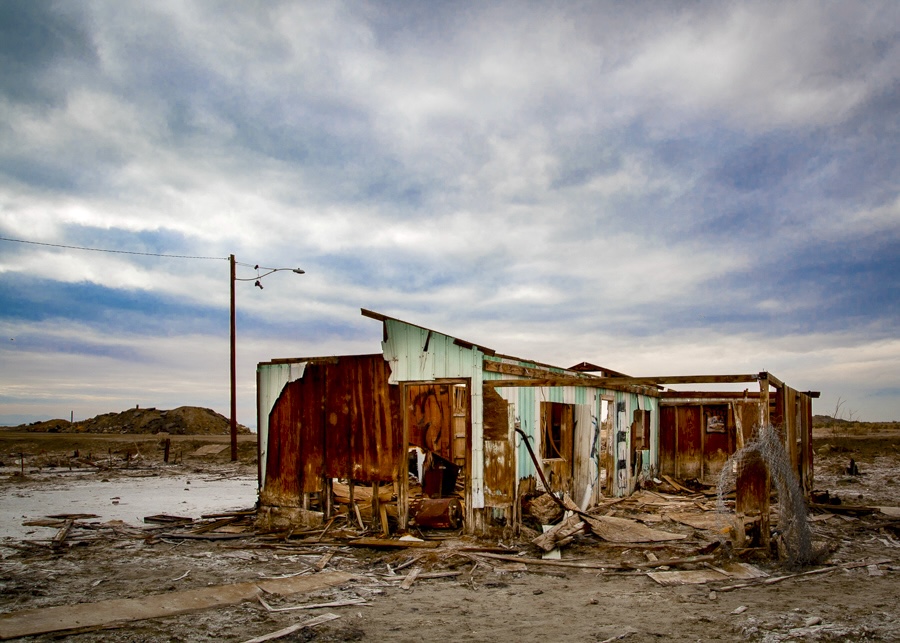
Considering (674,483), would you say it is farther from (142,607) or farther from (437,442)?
(142,607)

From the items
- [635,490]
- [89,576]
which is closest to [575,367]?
[635,490]

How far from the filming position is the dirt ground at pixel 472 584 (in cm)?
704

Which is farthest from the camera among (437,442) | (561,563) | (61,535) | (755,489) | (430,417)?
(430,417)

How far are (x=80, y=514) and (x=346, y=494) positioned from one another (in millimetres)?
6348

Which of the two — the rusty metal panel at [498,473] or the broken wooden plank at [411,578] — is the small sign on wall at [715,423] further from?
the broken wooden plank at [411,578]

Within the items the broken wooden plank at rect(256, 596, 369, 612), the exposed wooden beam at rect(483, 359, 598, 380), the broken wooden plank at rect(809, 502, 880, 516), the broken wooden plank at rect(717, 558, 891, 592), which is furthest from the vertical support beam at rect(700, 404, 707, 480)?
the broken wooden plank at rect(256, 596, 369, 612)

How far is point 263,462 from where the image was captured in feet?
45.9

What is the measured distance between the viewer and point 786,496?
33.1ft

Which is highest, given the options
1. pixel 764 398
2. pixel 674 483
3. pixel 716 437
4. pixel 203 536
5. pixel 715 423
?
pixel 764 398

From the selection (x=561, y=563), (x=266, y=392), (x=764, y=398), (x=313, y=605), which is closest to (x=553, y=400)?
(x=561, y=563)

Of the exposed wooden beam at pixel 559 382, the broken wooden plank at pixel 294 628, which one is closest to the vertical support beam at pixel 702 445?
the exposed wooden beam at pixel 559 382

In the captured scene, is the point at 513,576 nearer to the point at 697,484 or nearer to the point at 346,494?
the point at 346,494

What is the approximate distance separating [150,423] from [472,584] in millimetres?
52149

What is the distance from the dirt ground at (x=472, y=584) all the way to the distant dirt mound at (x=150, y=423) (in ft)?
140
